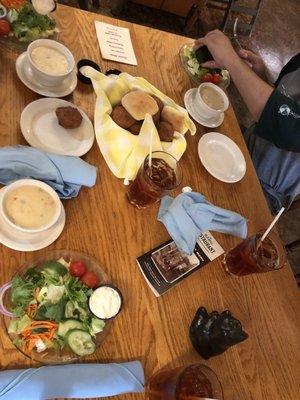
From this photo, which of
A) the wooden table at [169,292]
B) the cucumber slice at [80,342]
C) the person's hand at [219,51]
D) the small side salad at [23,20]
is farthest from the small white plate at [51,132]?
the person's hand at [219,51]

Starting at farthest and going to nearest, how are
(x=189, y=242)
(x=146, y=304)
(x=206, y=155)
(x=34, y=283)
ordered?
(x=206, y=155), (x=189, y=242), (x=146, y=304), (x=34, y=283)

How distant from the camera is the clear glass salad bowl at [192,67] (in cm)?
174

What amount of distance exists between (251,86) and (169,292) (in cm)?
104

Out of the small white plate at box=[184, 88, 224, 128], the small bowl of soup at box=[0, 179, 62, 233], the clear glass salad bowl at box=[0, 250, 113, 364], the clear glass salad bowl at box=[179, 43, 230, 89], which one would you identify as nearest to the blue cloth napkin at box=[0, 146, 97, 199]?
the small bowl of soup at box=[0, 179, 62, 233]

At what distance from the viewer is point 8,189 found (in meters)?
1.01

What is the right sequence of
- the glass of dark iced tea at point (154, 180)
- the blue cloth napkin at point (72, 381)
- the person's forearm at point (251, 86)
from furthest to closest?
the person's forearm at point (251, 86)
the glass of dark iced tea at point (154, 180)
the blue cloth napkin at point (72, 381)

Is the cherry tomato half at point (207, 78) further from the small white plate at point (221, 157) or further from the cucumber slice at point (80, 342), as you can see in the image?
the cucumber slice at point (80, 342)

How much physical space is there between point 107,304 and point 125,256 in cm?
19

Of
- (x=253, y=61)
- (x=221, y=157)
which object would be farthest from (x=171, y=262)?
(x=253, y=61)

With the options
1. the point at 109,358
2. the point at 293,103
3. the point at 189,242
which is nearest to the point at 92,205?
the point at 189,242

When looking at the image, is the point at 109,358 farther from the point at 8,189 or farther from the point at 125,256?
the point at 8,189

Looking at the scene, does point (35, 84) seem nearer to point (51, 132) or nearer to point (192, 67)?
point (51, 132)

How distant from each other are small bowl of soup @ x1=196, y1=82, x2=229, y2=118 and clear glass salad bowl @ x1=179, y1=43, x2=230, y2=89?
0.12m

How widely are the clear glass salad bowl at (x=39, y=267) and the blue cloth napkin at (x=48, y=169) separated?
0.19 metres
